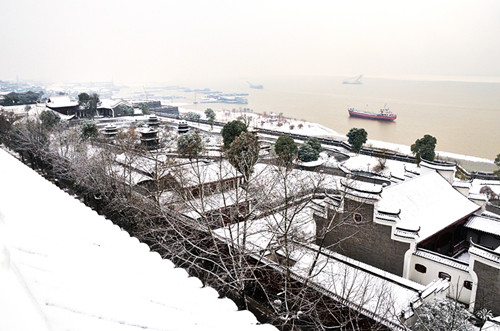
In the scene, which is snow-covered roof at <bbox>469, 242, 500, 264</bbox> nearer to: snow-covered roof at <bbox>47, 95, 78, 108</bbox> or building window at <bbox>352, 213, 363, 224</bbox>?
building window at <bbox>352, 213, 363, 224</bbox>

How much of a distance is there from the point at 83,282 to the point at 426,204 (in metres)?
8.72

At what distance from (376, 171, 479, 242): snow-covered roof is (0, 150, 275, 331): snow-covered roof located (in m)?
6.34

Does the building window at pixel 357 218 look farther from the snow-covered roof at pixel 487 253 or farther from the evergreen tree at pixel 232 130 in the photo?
the evergreen tree at pixel 232 130

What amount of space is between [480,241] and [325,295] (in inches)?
217

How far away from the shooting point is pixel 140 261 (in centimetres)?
181

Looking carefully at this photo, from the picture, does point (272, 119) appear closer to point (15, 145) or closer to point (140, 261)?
point (15, 145)

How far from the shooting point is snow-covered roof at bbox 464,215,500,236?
8.41 metres

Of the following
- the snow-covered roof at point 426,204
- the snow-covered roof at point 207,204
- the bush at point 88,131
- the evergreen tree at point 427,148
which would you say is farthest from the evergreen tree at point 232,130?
the evergreen tree at point 427,148

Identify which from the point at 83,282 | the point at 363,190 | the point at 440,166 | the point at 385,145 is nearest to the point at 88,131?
the point at 363,190

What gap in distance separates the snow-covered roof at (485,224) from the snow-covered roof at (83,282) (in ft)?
29.9

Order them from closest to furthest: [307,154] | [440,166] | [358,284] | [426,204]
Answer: [358,284], [426,204], [440,166], [307,154]

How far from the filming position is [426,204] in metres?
8.32

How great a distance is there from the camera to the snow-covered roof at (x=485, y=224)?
8406 mm

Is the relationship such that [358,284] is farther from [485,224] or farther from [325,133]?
[325,133]
